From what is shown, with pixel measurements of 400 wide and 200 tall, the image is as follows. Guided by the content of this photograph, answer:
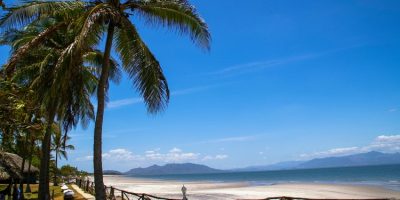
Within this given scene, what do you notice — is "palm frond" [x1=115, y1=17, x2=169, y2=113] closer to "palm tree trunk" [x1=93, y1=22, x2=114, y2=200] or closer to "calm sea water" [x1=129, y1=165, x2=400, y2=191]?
"palm tree trunk" [x1=93, y1=22, x2=114, y2=200]

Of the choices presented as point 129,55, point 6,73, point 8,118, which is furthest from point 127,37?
point 8,118

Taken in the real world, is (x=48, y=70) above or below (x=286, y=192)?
above

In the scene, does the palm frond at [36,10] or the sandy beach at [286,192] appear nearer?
the palm frond at [36,10]

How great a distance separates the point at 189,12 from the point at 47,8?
3.99 meters

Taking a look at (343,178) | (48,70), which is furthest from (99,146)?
(343,178)

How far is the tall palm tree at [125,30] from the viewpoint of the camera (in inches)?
419

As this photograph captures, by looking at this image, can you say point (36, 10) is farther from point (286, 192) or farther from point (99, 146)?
point (286, 192)

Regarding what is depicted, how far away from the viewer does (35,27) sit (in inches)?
684

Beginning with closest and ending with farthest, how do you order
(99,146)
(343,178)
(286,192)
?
1. (99,146)
2. (286,192)
3. (343,178)

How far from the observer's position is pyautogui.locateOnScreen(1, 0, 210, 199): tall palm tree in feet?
34.9

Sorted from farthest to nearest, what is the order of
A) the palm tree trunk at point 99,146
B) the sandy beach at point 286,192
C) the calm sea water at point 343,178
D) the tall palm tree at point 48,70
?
the calm sea water at point 343,178
the sandy beach at point 286,192
the tall palm tree at point 48,70
the palm tree trunk at point 99,146

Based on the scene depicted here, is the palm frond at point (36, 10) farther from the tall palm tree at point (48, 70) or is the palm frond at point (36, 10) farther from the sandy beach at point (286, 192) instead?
the sandy beach at point (286, 192)

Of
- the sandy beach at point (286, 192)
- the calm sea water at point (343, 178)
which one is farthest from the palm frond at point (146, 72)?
the calm sea water at point (343, 178)

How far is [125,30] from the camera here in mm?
11852
